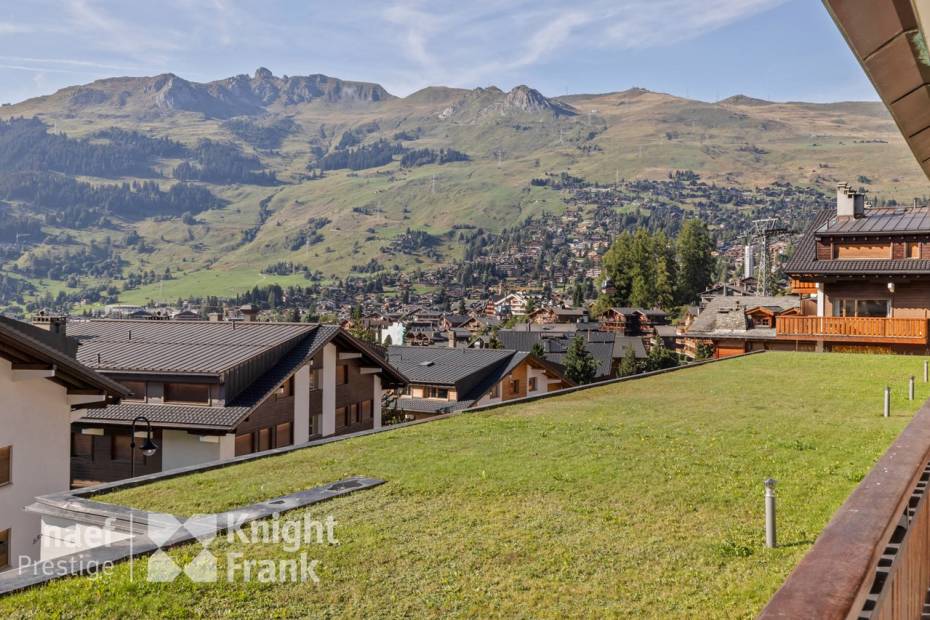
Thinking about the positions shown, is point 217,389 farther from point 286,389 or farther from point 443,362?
point 443,362

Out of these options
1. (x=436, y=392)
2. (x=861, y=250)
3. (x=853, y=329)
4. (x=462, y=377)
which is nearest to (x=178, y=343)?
(x=436, y=392)

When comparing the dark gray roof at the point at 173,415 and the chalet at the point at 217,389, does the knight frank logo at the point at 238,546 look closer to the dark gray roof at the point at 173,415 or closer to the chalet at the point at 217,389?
the dark gray roof at the point at 173,415

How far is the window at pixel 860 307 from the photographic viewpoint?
35844 millimetres

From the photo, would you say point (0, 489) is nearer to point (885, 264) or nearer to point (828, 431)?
point (828, 431)

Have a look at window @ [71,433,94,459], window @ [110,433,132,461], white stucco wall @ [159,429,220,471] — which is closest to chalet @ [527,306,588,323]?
white stucco wall @ [159,429,220,471]

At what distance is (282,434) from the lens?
3272cm

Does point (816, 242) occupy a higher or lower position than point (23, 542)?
higher

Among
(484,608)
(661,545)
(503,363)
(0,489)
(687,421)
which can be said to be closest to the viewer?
(484,608)

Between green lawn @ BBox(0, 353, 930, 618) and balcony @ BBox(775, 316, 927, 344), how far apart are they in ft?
53.6

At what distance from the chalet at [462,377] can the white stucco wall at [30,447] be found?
36.5 meters

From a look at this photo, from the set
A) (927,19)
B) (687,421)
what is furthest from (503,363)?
(927,19)

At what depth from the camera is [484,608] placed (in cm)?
673

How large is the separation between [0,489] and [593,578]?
10588 millimetres

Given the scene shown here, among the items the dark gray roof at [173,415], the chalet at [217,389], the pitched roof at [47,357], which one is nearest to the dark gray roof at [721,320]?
the chalet at [217,389]
